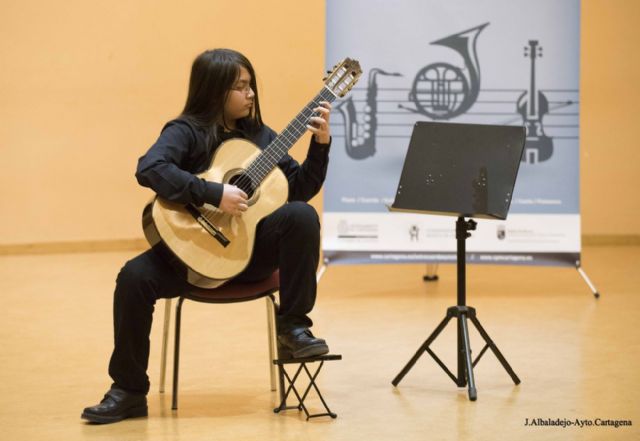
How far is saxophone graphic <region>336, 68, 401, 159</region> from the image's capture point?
5.39m

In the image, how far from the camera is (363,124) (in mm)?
5414

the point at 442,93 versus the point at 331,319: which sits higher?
the point at 442,93

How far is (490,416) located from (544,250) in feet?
7.36

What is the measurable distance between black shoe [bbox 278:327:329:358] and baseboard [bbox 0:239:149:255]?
426cm

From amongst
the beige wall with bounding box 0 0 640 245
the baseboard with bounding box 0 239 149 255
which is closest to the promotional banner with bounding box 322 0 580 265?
the beige wall with bounding box 0 0 640 245

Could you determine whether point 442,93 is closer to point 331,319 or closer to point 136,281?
point 331,319

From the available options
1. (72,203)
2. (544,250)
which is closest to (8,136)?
(72,203)

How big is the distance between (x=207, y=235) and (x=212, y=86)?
0.54 metres

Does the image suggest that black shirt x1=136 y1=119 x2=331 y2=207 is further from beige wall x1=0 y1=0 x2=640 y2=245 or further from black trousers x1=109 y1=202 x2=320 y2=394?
beige wall x1=0 y1=0 x2=640 y2=245

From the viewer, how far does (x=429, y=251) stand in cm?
545

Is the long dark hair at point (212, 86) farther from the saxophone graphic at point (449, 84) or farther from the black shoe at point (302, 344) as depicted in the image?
the saxophone graphic at point (449, 84)

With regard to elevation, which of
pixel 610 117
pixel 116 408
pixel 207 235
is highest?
pixel 610 117

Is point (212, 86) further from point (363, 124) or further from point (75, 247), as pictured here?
point (75, 247)

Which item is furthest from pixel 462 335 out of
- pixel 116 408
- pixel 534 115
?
pixel 534 115
